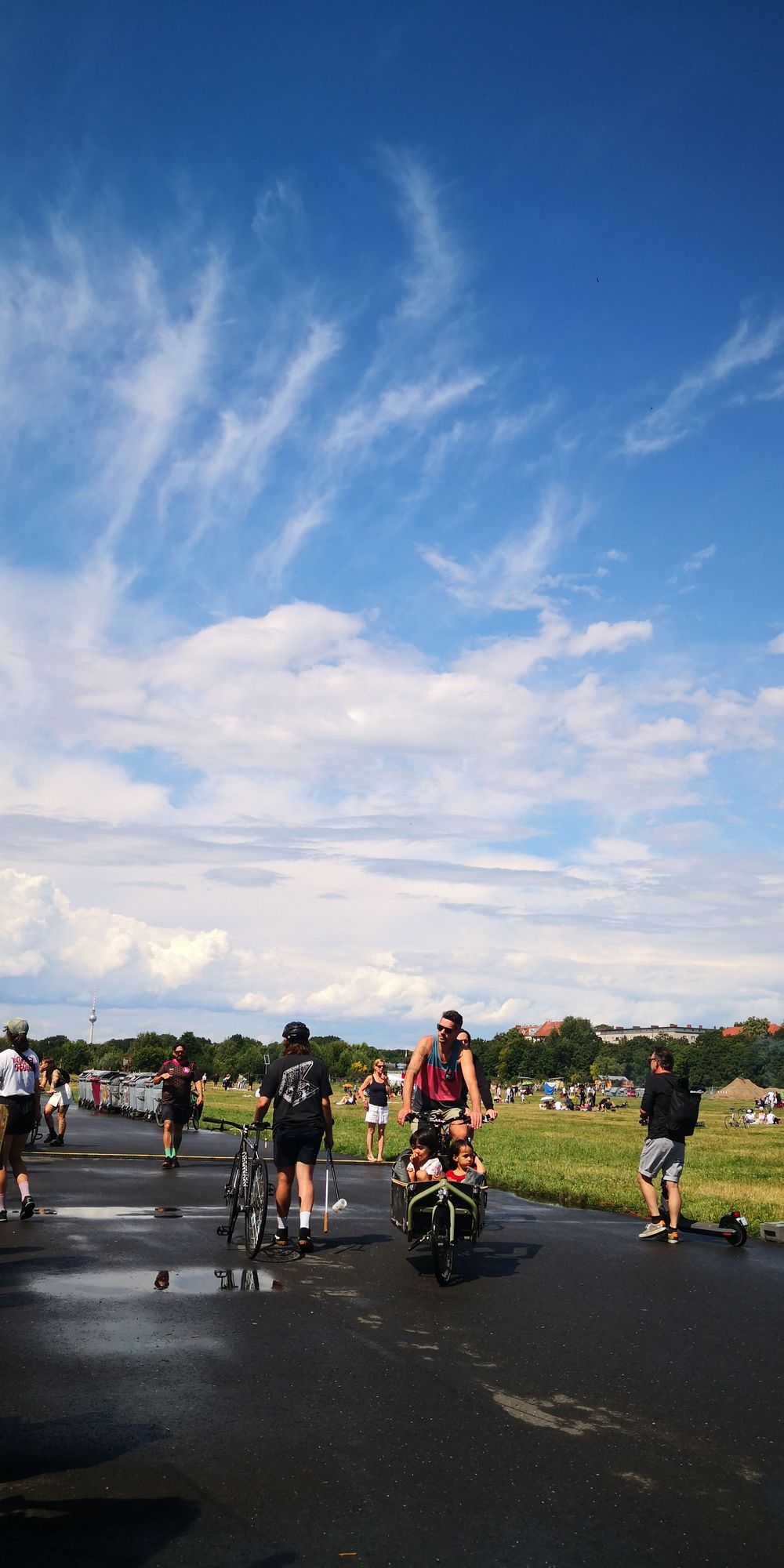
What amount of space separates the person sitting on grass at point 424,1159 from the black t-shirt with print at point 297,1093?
0.90 metres

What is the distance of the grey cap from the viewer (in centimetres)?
1149

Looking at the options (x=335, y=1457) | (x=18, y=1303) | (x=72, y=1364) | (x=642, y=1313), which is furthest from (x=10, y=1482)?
(x=642, y=1313)

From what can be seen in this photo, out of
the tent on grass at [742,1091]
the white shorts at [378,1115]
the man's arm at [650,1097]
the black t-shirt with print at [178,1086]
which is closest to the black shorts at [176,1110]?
the black t-shirt with print at [178,1086]

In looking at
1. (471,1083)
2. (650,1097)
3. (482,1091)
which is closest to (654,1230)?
(650,1097)

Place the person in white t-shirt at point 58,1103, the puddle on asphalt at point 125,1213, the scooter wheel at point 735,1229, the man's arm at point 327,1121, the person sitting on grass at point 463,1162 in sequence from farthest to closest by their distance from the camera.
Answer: the person in white t-shirt at point 58,1103 < the puddle on asphalt at point 125,1213 < the scooter wheel at point 735,1229 < the man's arm at point 327,1121 < the person sitting on grass at point 463,1162

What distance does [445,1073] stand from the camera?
1054cm

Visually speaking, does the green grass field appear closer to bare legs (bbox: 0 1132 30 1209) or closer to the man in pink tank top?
the man in pink tank top

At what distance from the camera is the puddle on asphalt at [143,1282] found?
8.38m

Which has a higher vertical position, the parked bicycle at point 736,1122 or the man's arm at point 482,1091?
the man's arm at point 482,1091

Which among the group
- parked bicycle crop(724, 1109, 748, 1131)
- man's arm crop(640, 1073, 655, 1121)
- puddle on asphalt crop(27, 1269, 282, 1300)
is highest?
man's arm crop(640, 1073, 655, 1121)

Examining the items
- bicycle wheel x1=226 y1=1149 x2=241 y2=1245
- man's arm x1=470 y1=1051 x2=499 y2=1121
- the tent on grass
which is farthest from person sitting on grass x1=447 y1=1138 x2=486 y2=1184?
the tent on grass

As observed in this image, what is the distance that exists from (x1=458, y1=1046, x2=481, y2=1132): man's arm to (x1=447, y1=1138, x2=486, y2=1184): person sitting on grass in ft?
0.74

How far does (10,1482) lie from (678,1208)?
870 cm

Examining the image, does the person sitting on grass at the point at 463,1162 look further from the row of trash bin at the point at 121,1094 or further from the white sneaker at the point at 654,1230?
the row of trash bin at the point at 121,1094
